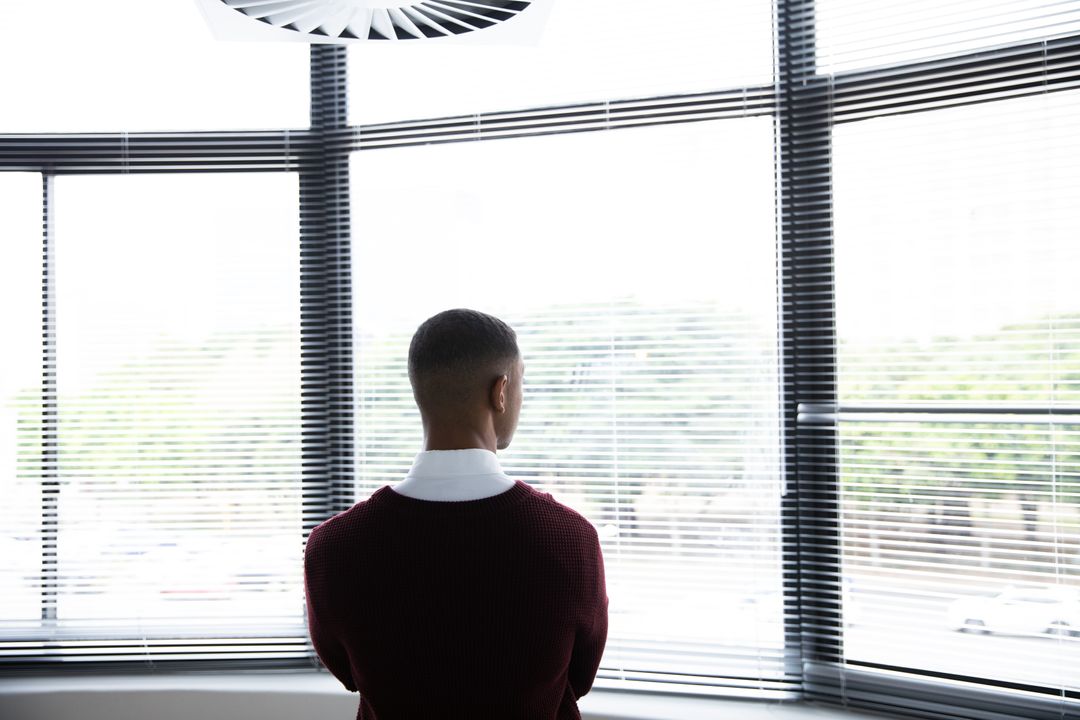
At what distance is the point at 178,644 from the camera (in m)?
2.42

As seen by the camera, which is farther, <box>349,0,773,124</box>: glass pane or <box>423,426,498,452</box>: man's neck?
<box>349,0,773,124</box>: glass pane

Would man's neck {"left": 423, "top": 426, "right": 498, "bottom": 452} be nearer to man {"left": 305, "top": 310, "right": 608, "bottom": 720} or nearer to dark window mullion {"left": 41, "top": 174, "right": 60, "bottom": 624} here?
man {"left": 305, "top": 310, "right": 608, "bottom": 720}

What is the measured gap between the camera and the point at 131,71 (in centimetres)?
245

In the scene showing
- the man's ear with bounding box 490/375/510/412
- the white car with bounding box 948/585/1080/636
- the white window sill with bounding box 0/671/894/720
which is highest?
the man's ear with bounding box 490/375/510/412

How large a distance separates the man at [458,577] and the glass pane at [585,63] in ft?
4.24

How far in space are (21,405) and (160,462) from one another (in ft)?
1.48

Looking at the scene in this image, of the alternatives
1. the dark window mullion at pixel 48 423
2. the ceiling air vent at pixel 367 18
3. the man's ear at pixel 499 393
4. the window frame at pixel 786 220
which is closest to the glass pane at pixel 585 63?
the window frame at pixel 786 220

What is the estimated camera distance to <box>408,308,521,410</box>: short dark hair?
1.27 metres

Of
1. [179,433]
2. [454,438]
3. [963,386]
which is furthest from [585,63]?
[179,433]

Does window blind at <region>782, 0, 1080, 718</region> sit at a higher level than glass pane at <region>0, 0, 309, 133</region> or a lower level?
lower

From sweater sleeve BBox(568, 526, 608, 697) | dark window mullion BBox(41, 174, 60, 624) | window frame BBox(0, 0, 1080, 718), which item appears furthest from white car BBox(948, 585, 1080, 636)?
dark window mullion BBox(41, 174, 60, 624)

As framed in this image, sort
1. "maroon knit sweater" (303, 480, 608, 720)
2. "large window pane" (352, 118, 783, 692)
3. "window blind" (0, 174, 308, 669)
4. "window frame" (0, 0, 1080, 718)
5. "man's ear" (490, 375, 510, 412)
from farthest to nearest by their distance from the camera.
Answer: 1. "window blind" (0, 174, 308, 669)
2. "large window pane" (352, 118, 783, 692)
3. "window frame" (0, 0, 1080, 718)
4. "man's ear" (490, 375, 510, 412)
5. "maroon knit sweater" (303, 480, 608, 720)

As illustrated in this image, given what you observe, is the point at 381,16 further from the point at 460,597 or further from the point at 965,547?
the point at 965,547

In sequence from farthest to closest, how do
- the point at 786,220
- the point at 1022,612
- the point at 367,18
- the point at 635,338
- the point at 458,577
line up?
the point at 635,338 → the point at 786,220 → the point at 1022,612 → the point at 458,577 → the point at 367,18
